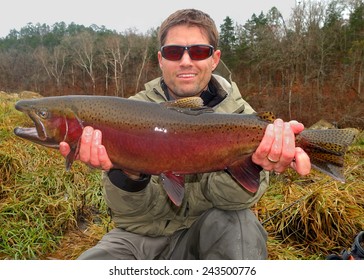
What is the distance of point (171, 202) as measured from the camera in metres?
3.54

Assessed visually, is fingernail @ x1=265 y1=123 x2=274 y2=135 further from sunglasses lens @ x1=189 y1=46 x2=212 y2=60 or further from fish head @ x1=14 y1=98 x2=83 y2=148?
fish head @ x1=14 y1=98 x2=83 y2=148

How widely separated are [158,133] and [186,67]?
99 centimetres

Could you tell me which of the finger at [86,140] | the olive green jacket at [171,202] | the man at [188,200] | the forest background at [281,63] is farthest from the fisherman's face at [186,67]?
the forest background at [281,63]

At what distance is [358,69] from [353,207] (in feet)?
114

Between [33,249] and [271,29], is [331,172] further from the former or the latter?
[271,29]

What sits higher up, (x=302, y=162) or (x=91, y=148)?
(x=91, y=148)

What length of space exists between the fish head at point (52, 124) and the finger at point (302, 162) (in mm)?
1572

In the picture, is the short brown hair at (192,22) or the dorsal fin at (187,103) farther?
the short brown hair at (192,22)

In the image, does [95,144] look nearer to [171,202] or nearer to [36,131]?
[36,131]

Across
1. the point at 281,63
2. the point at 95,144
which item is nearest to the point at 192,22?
the point at 95,144

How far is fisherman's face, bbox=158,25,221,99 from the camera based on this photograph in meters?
3.46

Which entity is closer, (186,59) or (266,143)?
(266,143)

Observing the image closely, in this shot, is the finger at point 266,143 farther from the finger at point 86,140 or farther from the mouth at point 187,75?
the finger at point 86,140

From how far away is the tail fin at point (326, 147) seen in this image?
276 centimetres
